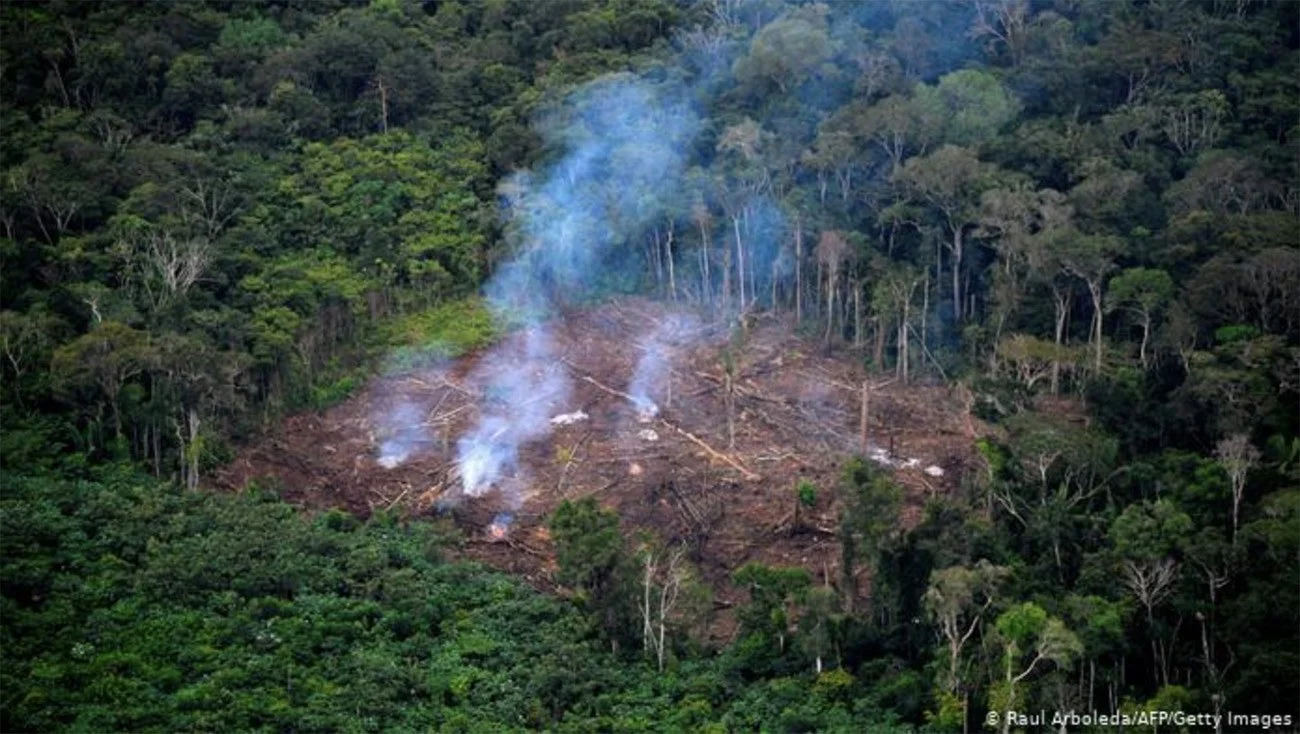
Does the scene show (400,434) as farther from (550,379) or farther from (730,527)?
(730,527)

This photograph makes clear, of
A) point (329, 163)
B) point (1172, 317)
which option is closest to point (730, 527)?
point (1172, 317)

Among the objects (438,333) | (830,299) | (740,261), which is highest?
(740,261)

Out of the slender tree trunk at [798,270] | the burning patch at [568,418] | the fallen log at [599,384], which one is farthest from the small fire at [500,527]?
the slender tree trunk at [798,270]

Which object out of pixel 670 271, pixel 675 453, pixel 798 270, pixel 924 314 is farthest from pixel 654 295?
pixel 675 453

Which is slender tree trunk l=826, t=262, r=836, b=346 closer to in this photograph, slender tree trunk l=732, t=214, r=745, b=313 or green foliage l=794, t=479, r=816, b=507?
slender tree trunk l=732, t=214, r=745, b=313

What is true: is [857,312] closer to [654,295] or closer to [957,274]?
[957,274]

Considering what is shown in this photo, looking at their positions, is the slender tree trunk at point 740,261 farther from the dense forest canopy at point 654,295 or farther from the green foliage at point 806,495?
→ the green foliage at point 806,495
